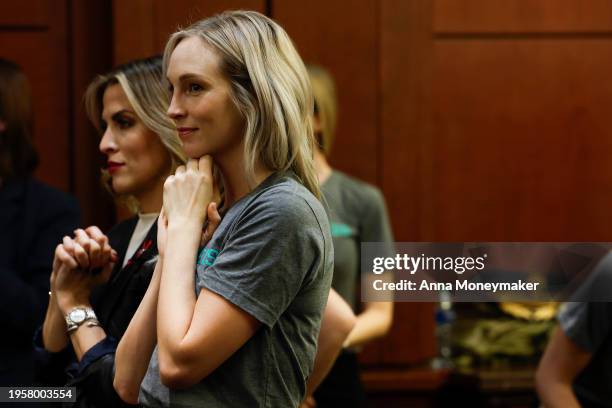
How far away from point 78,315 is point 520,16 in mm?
1878

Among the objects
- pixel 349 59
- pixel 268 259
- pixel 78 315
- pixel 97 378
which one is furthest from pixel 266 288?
pixel 349 59

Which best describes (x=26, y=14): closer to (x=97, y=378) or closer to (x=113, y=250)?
(x=113, y=250)

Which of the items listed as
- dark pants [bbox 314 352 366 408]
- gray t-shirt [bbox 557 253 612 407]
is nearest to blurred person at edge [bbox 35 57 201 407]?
dark pants [bbox 314 352 366 408]

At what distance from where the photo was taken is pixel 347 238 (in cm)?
282

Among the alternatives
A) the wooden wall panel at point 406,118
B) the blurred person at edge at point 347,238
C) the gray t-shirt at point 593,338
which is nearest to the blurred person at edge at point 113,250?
the blurred person at edge at point 347,238

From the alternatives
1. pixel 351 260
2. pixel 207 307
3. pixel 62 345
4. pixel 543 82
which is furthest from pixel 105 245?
pixel 543 82

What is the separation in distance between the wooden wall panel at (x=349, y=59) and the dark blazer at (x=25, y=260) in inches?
38.0

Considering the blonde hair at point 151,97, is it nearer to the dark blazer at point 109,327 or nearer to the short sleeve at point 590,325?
the dark blazer at point 109,327

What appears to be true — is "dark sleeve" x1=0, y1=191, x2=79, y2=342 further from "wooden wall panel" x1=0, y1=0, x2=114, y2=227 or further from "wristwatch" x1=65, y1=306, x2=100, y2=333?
"wooden wall panel" x1=0, y1=0, x2=114, y2=227

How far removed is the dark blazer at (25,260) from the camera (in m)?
2.36

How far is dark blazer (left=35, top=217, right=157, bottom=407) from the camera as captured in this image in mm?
1784

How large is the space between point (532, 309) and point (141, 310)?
187cm

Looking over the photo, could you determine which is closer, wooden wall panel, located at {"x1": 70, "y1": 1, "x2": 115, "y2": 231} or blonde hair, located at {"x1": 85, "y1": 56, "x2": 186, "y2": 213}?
blonde hair, located at {"x1": 85, "y1": 56, "x2": 186, "y2": 213}

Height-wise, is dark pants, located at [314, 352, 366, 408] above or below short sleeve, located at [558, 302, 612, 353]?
below
